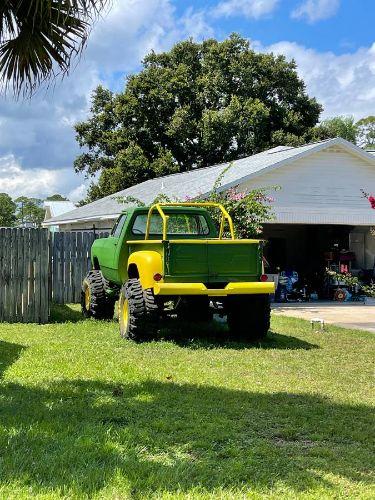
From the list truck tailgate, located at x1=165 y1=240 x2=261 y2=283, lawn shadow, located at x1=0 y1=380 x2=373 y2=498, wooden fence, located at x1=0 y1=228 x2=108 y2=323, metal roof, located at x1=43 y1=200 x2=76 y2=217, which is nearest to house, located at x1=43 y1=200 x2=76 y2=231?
metal roof, located at x1=43 y1=200 x2=76 y2=217

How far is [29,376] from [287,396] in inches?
111

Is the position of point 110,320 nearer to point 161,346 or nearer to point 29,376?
point 161,346

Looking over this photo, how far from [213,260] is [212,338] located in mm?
1561

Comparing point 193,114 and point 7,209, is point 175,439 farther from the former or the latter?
point 7,209

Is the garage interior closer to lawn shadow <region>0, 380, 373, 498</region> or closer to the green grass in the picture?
the green grass

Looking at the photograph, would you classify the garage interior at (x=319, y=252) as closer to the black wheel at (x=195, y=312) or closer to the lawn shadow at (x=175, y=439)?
the black wheel at (x=195, y=312)

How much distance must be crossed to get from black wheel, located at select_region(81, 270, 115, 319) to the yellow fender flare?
2.35m

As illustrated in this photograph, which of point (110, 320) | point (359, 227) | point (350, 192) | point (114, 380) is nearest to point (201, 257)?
point (114, 380)

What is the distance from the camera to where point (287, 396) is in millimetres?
6262

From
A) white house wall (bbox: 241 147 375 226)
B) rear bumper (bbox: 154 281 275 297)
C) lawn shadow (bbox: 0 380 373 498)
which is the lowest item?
lawn shadow (bbox: 0 380 373 498)

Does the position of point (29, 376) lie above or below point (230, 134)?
below

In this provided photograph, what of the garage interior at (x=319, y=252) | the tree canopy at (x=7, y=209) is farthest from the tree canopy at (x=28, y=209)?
the garage interior at (x=319, y=252)

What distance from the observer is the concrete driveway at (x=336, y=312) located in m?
12.8

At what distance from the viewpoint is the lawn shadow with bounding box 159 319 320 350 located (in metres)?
9.35
